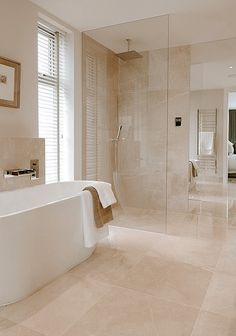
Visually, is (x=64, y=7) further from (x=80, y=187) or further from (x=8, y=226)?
(x=8, y=226)

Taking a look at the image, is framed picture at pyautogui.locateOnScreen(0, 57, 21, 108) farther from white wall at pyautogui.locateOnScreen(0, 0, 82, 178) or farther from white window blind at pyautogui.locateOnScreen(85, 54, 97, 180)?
white window blind at pyautogui.locateOnScreen(85, 54, 97, 180)

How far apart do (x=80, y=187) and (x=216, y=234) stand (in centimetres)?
175

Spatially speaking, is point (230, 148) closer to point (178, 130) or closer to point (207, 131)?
point (207, 131)

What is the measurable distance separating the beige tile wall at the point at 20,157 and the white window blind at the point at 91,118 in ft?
3.28

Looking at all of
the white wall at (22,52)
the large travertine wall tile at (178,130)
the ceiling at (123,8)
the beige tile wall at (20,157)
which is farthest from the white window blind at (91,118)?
the large travertine wall tile at (178,130)

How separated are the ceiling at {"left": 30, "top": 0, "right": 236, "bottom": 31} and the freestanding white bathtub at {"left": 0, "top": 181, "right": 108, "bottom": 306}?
2.16m

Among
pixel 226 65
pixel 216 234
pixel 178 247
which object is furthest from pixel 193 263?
pixel 226 65

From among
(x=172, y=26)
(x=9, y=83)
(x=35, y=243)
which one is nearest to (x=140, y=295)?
(x=35, y=243)

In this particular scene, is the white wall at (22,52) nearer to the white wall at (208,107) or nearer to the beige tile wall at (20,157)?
the beige tile wall at (20,157)

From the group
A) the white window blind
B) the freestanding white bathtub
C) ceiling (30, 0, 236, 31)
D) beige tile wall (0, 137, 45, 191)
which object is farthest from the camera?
the white window blind

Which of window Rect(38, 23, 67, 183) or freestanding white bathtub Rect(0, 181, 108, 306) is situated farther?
window Rect(38, 23, 67, 183)

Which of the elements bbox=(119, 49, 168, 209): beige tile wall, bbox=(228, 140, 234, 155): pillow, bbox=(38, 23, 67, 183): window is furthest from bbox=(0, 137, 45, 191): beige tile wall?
bbox=(228, 140, 234, 155): pillow

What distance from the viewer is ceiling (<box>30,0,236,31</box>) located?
3.19 m

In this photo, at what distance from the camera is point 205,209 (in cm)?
443
